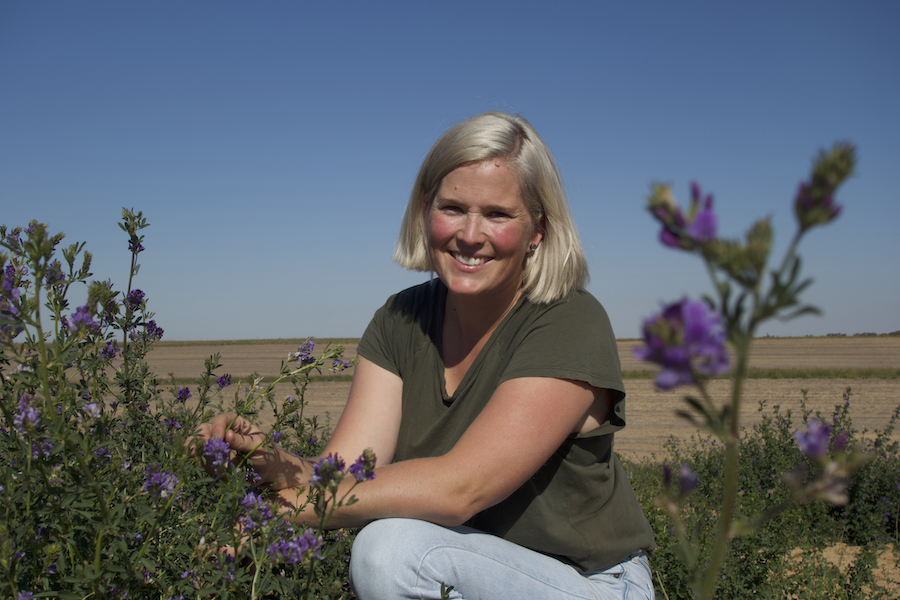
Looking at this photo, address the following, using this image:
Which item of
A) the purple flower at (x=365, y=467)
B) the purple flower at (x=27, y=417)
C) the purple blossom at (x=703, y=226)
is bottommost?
the purple flower at (x=365, y=467)

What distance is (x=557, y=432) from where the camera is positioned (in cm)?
233

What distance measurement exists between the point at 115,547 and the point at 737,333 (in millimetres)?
1705

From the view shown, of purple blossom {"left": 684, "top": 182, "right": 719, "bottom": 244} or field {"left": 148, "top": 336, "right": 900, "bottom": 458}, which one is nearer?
purple blossom {"left": 684, "top": 182, "right": 719, "bottom": 244}

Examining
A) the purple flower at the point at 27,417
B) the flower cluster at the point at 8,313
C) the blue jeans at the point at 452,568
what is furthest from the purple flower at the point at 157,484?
the blue jeans at the point at 452,568

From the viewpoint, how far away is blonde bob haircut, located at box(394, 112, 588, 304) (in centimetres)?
281

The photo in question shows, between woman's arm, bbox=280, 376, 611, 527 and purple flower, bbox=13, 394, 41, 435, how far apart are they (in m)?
0.89

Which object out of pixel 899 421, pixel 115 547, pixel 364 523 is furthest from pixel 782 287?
pixel 899 421

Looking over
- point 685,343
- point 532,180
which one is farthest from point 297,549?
point 532,180

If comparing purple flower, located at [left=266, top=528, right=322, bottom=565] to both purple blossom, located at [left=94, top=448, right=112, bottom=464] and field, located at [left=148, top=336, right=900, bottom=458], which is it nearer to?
purple blossom, located at [left=94, top=448, right=112, bottom=464]

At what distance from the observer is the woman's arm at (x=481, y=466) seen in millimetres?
2221

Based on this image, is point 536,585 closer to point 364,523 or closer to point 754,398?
point 364,523

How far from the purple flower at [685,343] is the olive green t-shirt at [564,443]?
1.73 m

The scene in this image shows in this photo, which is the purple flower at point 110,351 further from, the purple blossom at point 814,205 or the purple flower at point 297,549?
the purple blossom at point 814,205

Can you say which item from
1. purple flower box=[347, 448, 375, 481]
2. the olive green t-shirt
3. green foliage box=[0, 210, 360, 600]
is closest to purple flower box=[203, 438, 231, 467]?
green foliage box=[0, 210, 360, 600]
